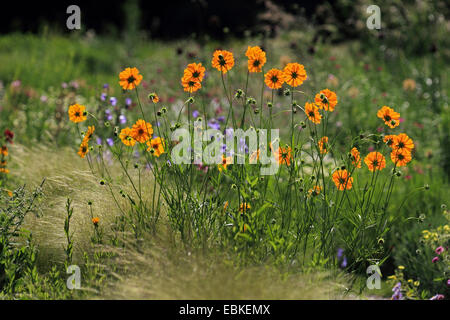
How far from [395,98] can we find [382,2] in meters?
1.42

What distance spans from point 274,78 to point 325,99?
26cm

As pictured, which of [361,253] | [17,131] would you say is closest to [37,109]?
[17,131]

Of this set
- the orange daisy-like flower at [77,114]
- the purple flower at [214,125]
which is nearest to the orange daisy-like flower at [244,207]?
the orange daisy-like flower at [77,114]

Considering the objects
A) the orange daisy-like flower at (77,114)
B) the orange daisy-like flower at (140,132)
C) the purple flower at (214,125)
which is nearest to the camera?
the orange daisy-like flower at (140,132)

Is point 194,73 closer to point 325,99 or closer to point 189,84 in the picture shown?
point 189,84

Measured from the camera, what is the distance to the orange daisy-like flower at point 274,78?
2467 mm

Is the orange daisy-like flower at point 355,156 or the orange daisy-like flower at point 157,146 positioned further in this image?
the orange daisy-like flower at point 157,146

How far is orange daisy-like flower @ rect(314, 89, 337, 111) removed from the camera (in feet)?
7.91

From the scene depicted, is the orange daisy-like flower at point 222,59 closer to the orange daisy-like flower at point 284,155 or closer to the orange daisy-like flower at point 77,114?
the orange daisy-like flower at point 284,155

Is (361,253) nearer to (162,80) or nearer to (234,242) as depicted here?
(234,242)

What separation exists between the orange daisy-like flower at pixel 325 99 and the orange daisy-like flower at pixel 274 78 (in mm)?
190

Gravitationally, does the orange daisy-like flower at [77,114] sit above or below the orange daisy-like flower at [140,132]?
above

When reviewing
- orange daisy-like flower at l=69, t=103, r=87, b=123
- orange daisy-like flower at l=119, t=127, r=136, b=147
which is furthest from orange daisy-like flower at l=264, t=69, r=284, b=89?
orange daisy-like flower at l=69, t=103, r=87, b=123
